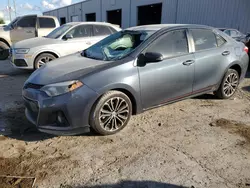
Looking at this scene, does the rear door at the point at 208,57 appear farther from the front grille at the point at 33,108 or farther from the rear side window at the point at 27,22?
the rear side window at the point at 27,22

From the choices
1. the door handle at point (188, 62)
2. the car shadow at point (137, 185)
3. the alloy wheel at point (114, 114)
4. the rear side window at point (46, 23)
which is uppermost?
the rear side window at point (46, 23)

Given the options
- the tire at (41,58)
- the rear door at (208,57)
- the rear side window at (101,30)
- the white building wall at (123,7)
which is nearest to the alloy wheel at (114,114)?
the rear door at (208,57)

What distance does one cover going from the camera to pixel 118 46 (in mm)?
4066

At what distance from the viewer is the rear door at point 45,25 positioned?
34.4 feet

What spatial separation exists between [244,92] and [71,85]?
4.61 m

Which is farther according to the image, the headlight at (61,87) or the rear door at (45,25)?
the rear door at (45,25)

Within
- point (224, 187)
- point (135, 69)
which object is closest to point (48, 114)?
point (135, 69)

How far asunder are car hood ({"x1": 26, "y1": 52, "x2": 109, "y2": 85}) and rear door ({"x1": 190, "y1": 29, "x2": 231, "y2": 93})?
1.83m

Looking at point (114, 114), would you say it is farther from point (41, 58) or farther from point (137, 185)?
point (41, 58)

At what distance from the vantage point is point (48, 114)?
3033 millimetres

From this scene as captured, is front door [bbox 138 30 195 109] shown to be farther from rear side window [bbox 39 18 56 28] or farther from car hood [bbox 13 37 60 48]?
rear side window [bbox 39 18 56 28]

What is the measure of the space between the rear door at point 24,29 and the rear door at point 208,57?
333 inches

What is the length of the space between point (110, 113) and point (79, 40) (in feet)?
15.7

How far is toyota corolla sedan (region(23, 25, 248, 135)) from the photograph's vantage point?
3.06 metres
